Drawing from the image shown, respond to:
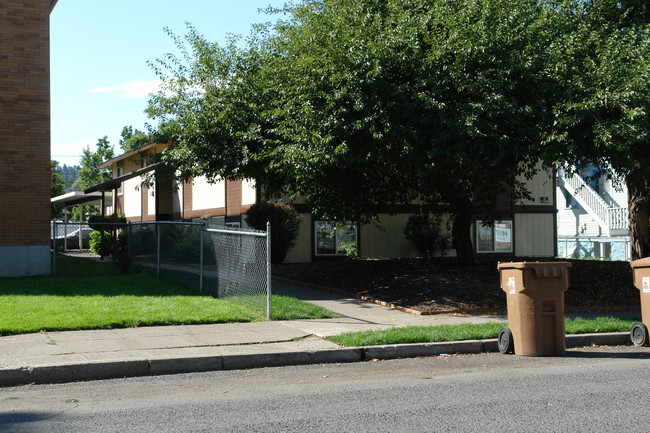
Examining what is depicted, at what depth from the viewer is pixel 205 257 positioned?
14570 millimetres

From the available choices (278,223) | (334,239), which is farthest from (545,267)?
(334,239)

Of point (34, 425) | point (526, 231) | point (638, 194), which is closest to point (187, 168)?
point (638, 194)

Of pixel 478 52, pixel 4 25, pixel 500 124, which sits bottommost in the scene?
pixel 500 124

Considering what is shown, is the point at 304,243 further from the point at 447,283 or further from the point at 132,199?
the point at 132,199

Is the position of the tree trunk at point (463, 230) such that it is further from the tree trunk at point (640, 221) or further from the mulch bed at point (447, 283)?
the tree trunk at point (640, 221)

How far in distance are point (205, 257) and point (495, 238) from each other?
655 inches

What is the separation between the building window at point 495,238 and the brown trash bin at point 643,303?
17533mm

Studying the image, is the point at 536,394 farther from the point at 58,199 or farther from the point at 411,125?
the point at 58,199

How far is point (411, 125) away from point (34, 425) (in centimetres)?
903

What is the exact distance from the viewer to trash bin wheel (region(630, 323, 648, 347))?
32.8 ft

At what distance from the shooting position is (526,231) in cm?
2870

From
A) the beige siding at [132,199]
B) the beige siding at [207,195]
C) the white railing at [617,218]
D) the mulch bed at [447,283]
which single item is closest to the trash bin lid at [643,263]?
the mulch bed at [447,283]

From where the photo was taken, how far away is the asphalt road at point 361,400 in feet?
18.9

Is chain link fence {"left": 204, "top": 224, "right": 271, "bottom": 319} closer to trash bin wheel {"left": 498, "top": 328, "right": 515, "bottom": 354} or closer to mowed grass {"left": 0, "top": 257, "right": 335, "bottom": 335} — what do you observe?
mowed grass {"left": 0, "top": 257, "right": 335, "bottom": 335}
